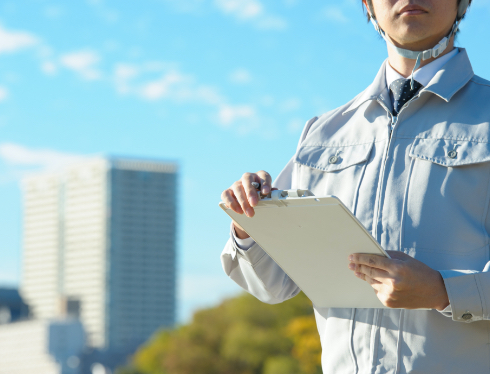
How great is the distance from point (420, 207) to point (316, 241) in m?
0.31

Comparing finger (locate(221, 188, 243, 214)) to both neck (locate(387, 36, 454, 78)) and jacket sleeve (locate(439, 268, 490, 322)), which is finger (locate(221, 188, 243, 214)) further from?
neck (locate(387, 36, 454, 78))

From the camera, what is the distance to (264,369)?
36781 mm

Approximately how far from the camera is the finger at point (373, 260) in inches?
68.2

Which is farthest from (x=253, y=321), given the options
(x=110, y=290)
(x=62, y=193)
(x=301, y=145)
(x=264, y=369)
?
(x=62, y=193)

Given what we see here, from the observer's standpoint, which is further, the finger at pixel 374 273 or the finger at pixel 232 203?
the finger at pixel 232 203

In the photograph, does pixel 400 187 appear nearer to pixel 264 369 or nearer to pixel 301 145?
pixel 301 145

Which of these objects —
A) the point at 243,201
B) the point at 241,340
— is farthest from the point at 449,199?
the point at 241,340

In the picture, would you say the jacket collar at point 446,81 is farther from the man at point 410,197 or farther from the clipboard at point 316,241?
the clipboard at point 316,241

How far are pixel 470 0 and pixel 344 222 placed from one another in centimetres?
96

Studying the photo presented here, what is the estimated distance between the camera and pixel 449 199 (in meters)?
1.94

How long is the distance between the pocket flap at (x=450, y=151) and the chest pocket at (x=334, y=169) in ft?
0.53

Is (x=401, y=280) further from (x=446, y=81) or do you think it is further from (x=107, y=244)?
(x=107, y=244)

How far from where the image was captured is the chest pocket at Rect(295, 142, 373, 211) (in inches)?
83.7

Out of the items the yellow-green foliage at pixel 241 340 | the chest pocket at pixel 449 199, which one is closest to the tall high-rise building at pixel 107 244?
the yellow-green foliage at pixel 241 340
